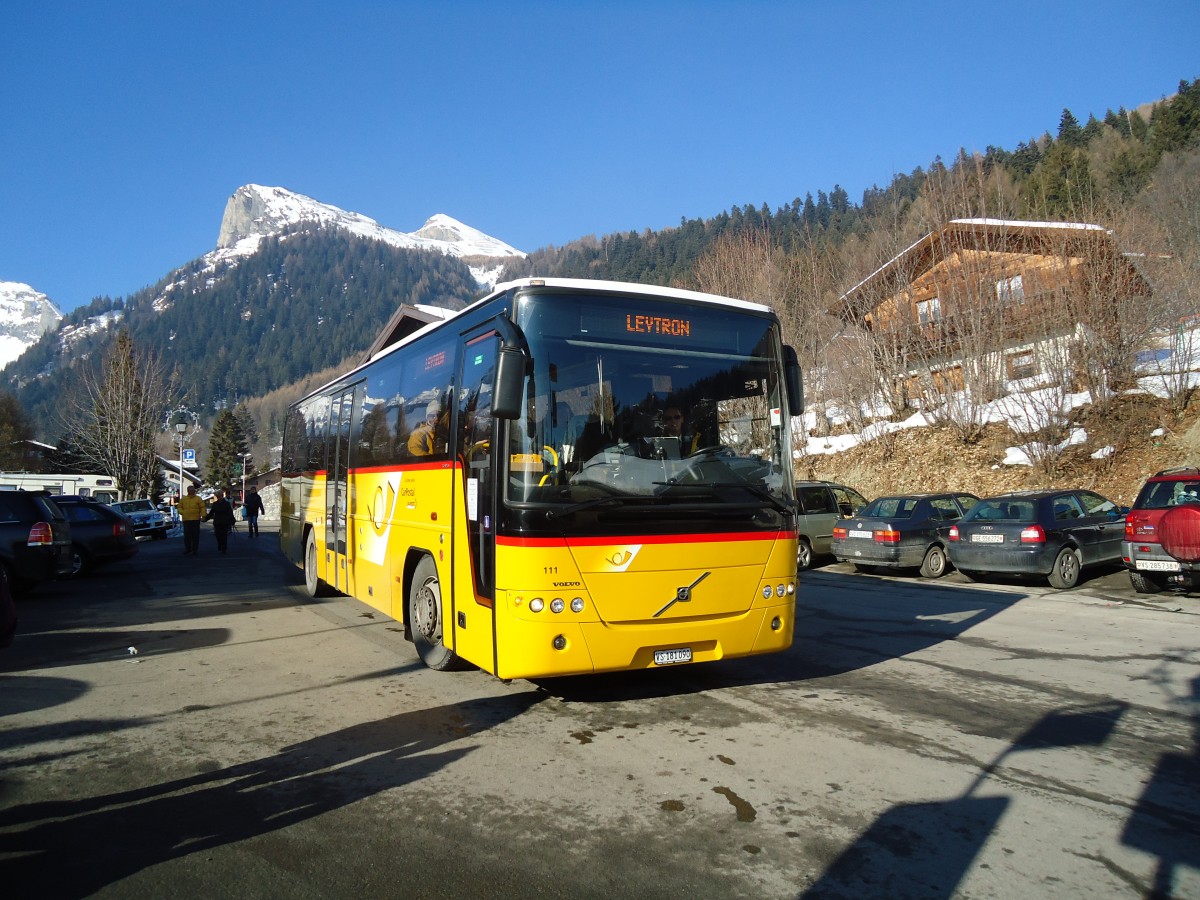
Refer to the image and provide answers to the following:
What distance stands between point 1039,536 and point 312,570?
12.0 meters

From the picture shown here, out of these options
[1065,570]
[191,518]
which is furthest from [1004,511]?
[191,518]

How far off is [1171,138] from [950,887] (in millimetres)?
69199

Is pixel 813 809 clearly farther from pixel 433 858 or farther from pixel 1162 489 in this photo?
pixel 1162 489

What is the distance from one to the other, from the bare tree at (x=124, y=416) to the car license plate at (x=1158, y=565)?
53.0 m

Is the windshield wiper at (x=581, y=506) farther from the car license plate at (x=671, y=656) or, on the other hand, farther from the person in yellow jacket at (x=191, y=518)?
the person in yellow jacket at (x=191, y=518)

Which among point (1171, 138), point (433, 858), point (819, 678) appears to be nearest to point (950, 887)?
point (433, 858)

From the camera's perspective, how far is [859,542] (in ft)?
54.0

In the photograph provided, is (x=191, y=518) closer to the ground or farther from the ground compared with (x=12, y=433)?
closer to the ground

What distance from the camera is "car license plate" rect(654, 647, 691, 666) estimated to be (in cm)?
625

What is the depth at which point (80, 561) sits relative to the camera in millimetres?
17641

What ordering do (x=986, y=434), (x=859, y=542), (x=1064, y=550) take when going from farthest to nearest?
(x=986, y=434) → (x=859, y=542) → (x=1064, y=550)

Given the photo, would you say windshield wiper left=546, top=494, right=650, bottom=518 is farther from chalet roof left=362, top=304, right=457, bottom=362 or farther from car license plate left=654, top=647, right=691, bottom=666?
chalet roof left=362, top=304, right=457, bottom=362

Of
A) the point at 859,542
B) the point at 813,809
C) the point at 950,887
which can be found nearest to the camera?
the point at 950,887

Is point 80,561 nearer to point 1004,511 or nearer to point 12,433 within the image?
point 1004,511
